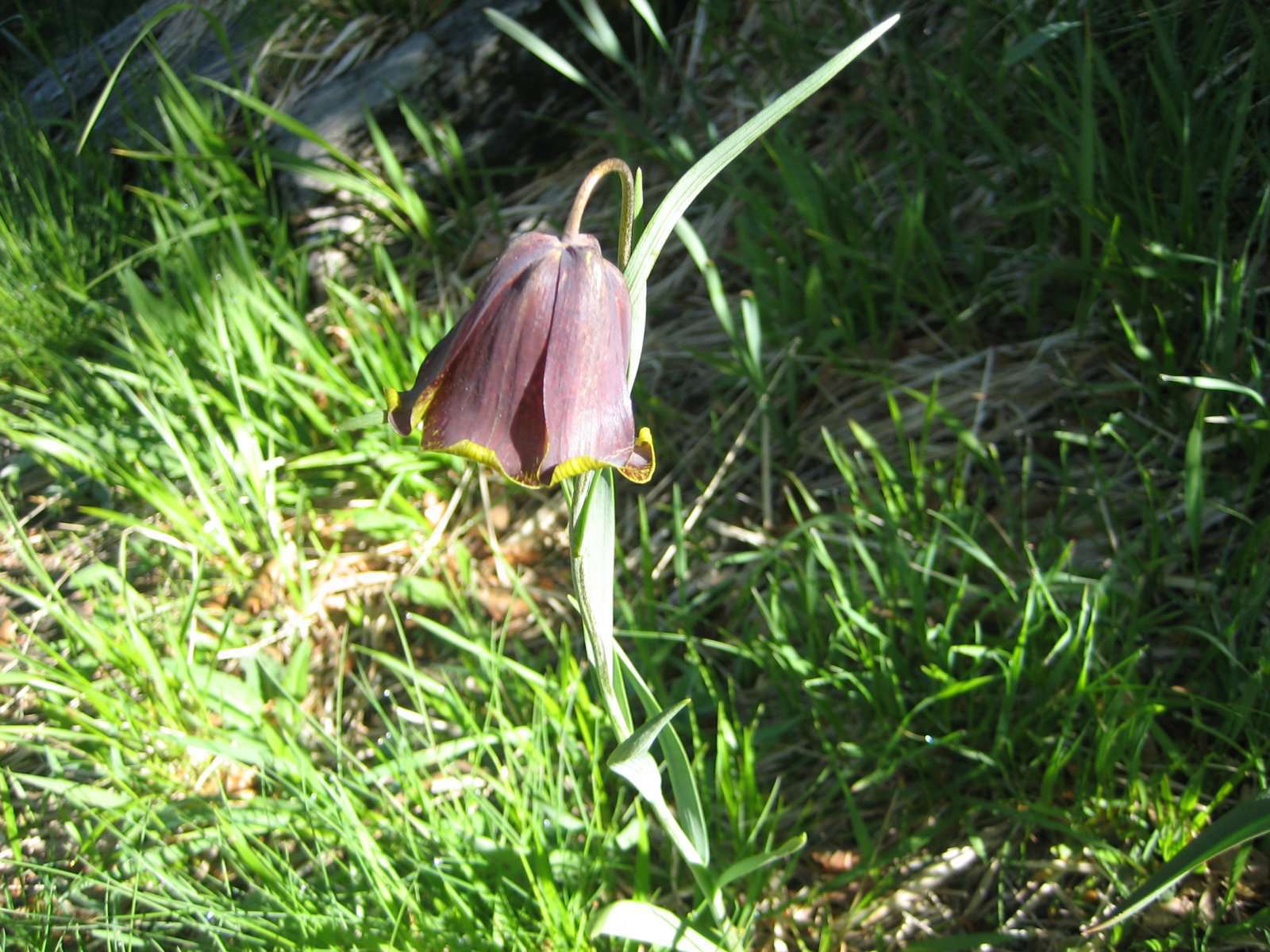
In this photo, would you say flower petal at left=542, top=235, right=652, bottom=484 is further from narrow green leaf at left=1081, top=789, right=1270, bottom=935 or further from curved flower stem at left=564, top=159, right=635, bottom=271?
narrow green leaf at left=1081, top=789, right=1270, bottom=935

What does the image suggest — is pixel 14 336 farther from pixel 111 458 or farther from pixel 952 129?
pixel 952 129

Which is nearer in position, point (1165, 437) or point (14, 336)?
point (1165, 437)

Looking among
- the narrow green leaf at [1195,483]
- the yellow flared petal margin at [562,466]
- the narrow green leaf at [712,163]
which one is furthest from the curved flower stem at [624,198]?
the narrow green leaf at [1195,483]

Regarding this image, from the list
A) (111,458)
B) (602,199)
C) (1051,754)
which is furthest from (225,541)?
(1051,754)

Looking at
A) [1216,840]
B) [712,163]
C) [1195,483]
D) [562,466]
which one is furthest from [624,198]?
[1195,483]

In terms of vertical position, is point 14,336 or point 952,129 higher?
point 14,336

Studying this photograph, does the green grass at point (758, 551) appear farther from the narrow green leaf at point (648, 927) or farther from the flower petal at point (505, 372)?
the flower petal at point (505, 372)

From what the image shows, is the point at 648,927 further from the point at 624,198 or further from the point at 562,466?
the point at 624,198
